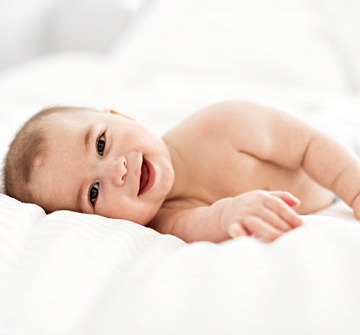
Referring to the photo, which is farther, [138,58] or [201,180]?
[138,58]

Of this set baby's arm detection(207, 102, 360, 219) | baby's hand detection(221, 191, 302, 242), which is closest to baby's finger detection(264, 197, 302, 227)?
baby's hand detection(221, 191, 302, 242)

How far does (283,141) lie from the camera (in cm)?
124

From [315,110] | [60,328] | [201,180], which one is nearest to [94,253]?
[60,328]

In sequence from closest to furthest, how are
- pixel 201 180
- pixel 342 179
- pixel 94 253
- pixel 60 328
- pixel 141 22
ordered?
pixel 60 328
pixel 94 253
pixel 342 179
pixel 201 180
pixel 141 22

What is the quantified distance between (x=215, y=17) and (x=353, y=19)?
1.75 feet

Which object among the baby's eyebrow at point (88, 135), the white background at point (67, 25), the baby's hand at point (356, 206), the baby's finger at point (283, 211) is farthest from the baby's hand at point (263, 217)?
the white background at point (67, 25)

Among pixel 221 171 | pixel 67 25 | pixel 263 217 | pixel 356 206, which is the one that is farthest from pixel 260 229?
pixel 67 25

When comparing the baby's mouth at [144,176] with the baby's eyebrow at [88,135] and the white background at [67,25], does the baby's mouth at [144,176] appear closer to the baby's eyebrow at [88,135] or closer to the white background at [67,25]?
the baby's eyebrow at [88,135]

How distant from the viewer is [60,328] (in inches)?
24.5

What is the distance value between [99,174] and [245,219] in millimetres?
335

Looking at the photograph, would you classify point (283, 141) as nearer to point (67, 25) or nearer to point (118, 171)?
point (118, 171)

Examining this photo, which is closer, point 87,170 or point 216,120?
point 87,170

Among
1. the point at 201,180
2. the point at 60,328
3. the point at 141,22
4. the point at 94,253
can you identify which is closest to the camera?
the point at 60,328

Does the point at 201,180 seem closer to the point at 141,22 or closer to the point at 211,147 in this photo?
the point at 211,147
